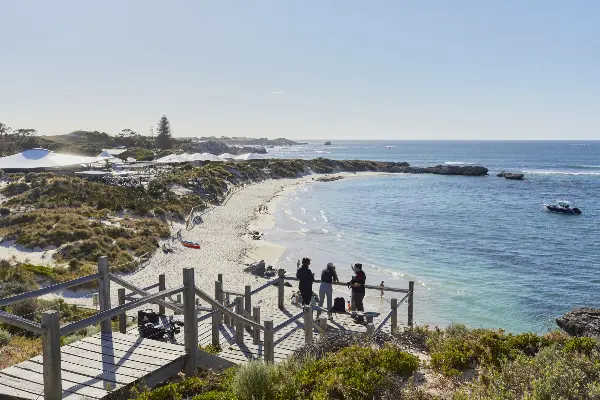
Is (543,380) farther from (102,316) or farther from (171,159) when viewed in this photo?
(171,159)

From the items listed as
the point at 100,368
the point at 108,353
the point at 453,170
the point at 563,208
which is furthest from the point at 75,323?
the point at 453,170

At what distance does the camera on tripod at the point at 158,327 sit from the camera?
7340 mm

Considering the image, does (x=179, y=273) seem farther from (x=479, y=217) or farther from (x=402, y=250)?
(x=479, y=217)

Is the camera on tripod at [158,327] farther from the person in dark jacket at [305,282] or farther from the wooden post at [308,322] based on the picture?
the person in dark jacket at [305,282]

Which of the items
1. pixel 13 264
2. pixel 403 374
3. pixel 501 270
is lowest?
pixel 501 270

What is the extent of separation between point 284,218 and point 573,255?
2062cm

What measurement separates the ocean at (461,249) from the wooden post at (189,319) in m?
11.1

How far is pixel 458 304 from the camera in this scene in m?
17.6

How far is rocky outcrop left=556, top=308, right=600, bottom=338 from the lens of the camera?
44.2ft

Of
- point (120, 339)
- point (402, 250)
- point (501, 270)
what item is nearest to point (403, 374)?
point (120, 339)

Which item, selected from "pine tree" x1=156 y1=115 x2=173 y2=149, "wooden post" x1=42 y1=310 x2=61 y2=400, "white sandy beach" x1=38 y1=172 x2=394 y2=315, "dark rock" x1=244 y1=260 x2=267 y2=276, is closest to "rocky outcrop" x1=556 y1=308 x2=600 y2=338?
"white sandy beach" x1=38 y1=172 x2=394 y2=315

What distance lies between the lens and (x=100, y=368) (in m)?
5.25

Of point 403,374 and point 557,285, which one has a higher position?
point 403,374

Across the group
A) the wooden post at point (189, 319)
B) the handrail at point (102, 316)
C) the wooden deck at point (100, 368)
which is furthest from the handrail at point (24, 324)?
the wooden post at point (189, 319)
